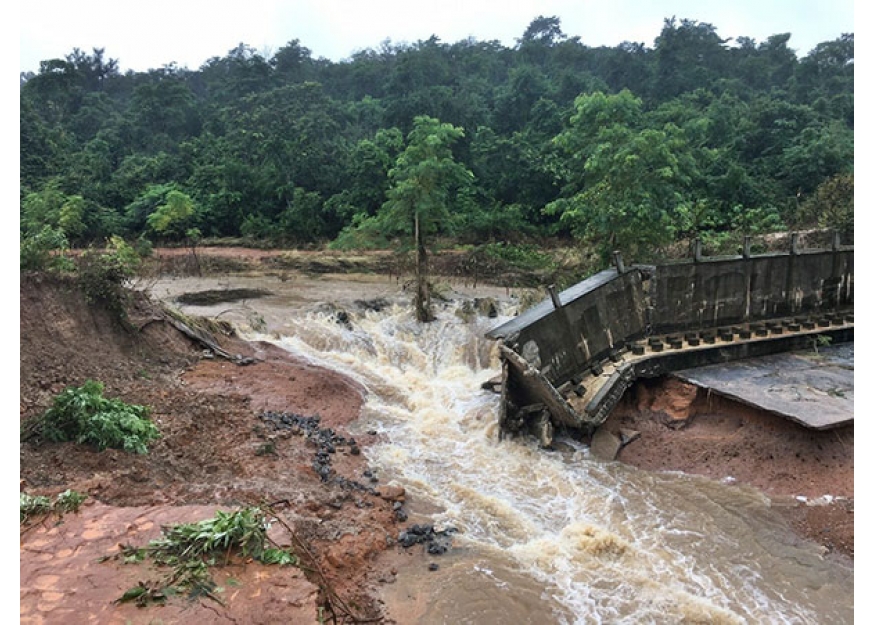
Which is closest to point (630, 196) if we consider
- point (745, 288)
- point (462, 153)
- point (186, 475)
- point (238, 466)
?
point (745, 288)

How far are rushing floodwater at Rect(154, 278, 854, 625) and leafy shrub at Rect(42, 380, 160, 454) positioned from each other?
10.00 ft

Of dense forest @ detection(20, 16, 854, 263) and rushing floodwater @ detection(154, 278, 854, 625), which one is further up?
dense forest @ detection(20, 16, 854, 263)

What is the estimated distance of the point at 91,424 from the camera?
6703 mm

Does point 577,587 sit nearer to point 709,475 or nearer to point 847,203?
point 709,475

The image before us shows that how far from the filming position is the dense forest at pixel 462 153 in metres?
14.4

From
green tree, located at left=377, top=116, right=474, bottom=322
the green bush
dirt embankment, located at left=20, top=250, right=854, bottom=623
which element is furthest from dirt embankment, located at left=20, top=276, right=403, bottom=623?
green tree, located at left=377, top=116, right=474, bottom=322

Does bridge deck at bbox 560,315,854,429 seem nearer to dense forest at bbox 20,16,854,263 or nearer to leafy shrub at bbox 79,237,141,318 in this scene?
dense forest at bbox 20,16,854,263

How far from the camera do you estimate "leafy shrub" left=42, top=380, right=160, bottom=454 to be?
261 inches

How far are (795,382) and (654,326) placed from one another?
216 cm

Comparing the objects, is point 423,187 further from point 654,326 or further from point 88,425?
point 88,425

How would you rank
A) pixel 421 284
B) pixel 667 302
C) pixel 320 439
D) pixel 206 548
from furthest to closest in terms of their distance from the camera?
pixel 421 284
pixel 667 302
pixel 320 439
pixel 206 548

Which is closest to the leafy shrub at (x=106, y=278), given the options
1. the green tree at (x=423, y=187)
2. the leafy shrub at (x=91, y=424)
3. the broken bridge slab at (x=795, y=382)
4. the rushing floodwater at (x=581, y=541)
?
the leafy shrub at (x=91, y=424)

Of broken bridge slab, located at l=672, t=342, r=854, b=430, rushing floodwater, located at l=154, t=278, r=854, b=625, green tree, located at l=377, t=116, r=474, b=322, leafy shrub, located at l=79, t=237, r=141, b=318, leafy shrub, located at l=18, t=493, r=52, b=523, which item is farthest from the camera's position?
green tree, located at l=377, t=116, r=474, b=322

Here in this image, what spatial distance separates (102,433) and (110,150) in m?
36.1
